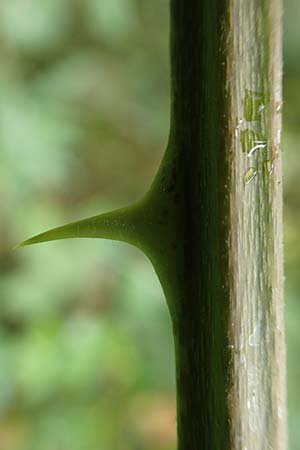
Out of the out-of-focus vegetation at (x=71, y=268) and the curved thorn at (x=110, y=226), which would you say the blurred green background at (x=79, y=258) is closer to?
the out-of-focus vegetation at (x=71, y=268)

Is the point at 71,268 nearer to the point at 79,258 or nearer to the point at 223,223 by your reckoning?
the point at 79,258

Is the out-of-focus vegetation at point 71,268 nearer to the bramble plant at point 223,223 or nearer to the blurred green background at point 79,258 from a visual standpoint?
the blurred green background at point 79,258

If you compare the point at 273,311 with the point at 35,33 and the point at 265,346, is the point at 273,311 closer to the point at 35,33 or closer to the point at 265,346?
the point at 265,346

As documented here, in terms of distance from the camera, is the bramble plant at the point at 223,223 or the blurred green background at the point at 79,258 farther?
the blurred green background at the point at 79,258

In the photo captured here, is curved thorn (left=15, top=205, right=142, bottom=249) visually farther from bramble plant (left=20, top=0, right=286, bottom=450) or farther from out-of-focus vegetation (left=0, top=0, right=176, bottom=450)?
out-of-focus vegetation (left=0, top=0, right=176, bottom=450)

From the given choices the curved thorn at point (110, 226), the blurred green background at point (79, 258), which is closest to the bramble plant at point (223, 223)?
the curved thorn at point (110, 226)

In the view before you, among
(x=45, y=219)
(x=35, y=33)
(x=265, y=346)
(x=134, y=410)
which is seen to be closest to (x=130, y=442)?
(x=134, y=410)

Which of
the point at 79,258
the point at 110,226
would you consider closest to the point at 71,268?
the point at 79,258
